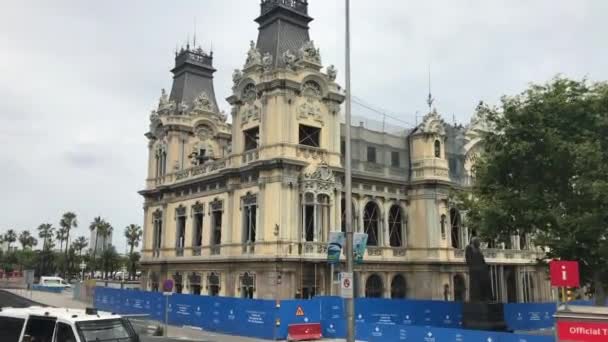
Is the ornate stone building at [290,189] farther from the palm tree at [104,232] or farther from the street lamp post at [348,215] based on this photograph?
the palm tree at [104,232]

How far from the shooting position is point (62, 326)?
14.2m

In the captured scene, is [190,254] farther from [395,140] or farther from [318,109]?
[395,140]

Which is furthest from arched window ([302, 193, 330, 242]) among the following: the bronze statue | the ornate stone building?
the bronze statue

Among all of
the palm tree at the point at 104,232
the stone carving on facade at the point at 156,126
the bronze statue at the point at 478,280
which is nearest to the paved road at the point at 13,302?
the stone carving on facade at the point at 156,126

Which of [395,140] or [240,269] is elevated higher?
[395,140]

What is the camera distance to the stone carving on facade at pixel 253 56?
41.1 meters

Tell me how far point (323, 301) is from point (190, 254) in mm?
18549

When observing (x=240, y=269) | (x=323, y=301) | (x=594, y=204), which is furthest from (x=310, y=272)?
(x=594, y=204)

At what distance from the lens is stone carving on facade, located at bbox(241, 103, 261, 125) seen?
40781 mm

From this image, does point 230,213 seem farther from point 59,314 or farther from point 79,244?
point 79,244

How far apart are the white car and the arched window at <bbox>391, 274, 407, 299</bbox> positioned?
1268 inches

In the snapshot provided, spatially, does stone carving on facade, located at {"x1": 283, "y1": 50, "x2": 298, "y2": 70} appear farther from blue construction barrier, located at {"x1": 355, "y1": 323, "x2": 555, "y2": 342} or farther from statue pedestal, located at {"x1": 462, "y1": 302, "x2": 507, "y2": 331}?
statue pedestal, located at {"x1": 462, "y1": 302, "x2": 507, "y2": 331}

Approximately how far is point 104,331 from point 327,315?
16862 mm

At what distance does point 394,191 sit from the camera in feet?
150
